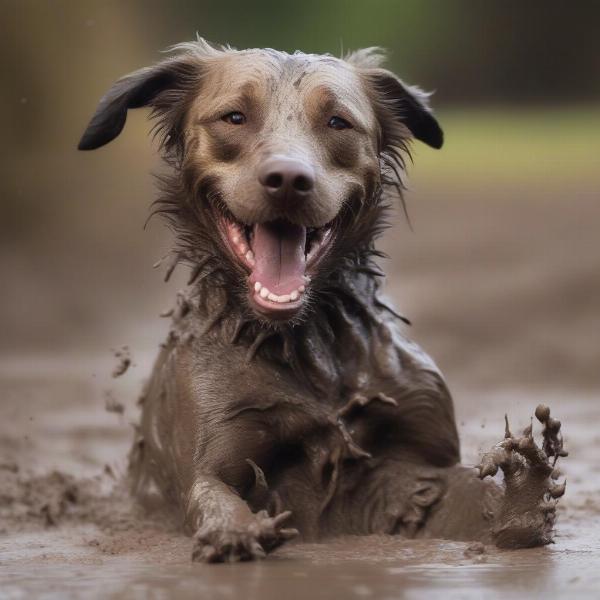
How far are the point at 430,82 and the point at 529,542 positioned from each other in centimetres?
1516

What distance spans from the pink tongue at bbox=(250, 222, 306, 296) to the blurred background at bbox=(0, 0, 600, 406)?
18.4 feet

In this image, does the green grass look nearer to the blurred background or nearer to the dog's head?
the blurred background

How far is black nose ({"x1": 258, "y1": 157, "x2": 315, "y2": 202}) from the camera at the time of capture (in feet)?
19.1

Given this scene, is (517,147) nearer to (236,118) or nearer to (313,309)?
(313,309)

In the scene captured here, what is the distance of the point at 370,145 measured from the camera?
6.38 metres

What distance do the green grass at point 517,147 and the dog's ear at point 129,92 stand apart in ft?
33.9

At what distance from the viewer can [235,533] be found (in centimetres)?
562

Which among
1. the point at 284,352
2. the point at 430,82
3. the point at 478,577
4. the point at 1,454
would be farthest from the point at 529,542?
the point at 430,82

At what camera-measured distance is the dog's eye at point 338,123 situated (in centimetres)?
623

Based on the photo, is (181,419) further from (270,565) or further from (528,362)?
(528,362)

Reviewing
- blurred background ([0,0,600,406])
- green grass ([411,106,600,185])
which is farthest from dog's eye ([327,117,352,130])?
green grass ([411,106,600,185])

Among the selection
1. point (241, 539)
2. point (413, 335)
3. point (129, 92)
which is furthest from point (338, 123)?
point (413, 335)

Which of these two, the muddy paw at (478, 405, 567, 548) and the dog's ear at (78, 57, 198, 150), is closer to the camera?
the muddy paw at (478, 405, 567, 548)

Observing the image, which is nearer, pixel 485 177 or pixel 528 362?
pixel 528 362
